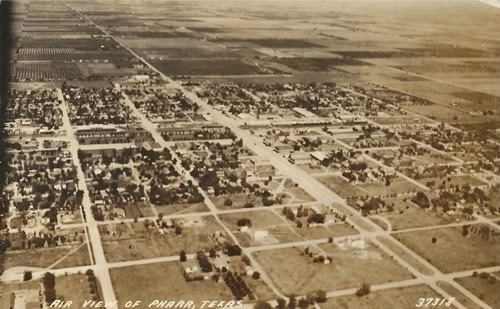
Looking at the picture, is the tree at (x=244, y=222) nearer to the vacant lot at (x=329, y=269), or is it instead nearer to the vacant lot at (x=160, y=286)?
the vacant lot at (x=329, y=269)

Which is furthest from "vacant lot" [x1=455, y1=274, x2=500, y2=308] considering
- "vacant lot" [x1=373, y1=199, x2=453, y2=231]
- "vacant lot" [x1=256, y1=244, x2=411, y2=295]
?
"vacant lot" [x1=373, y1=199, x2=453, y2=231]

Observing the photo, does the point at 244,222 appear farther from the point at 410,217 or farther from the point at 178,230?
the point at 410,217

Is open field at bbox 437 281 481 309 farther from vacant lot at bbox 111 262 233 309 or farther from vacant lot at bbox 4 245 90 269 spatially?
vacant lot at bbox 4 245 90 269

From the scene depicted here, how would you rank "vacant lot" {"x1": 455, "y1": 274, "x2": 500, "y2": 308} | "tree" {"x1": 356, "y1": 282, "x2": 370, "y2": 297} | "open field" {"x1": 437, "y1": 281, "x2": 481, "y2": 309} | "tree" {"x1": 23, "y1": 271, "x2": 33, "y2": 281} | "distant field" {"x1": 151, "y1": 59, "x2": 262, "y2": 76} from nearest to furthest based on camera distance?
"open field" {"x1": 437, "y1": 281, "x2": 481, "y2": 309}
"tree" {"x1": 356, "y1": 282, "x2": 370, "y2": 297}
"tree" {"x1": 23, "y1": 271, "x2": 33, "y2": 281}
"vacant lot" {"x1": 455, "y1": 274, "x2": 500, "y2": 308}
"distant field" {"x1": 151, "y1": 59, "x2": 262, "y2": 76}

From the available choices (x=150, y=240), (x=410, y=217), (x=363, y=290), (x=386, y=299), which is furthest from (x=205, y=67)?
(x=386, y=299)

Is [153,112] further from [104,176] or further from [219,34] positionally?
[219,34]

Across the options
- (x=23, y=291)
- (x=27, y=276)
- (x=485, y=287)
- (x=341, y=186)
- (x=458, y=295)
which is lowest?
(x=23, y=291)

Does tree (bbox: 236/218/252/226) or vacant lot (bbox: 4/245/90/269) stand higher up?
tree (bbox: 236/218/252/226)
